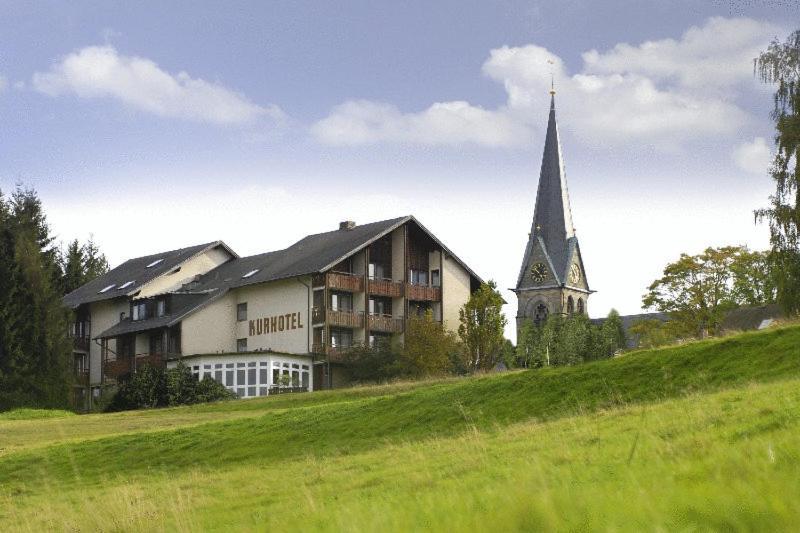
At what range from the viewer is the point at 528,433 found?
19250 mm

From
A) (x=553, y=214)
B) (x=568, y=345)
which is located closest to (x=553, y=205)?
(x=553, y=214)

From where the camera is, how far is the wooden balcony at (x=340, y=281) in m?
67.0

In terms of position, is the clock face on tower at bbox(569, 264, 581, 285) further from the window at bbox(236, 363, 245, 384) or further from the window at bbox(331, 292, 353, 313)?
the window at bbox(236, 363, 245, 384)

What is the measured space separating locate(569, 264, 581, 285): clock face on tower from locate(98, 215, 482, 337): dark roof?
4677cm

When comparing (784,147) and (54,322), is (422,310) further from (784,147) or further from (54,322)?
(784,147)

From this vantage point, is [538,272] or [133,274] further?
[538,272]

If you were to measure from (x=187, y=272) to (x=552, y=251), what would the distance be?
52.6 meters

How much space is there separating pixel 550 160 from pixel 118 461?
9428 centimetres

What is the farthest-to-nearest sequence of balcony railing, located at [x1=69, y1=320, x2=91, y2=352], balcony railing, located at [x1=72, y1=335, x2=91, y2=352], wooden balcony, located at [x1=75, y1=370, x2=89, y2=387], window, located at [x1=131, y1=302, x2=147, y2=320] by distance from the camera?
balcony railing, located at [x1=69, y1=320, x2=91, y2=352]
balcony railing, located at [x1=72, y1=335, x2=91, y2=352]
wooden balcony, located at [x1=75, y1=370, x2=89, y2=387]
window, located at [x1=131, y1=302, x2=147, y2=320]

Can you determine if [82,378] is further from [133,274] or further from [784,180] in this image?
[784,180]

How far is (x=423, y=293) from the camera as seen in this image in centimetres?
7194

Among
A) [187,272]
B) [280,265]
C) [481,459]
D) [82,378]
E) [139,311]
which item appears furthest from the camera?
[82,378]

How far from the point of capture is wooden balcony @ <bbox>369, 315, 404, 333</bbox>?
68.9 m

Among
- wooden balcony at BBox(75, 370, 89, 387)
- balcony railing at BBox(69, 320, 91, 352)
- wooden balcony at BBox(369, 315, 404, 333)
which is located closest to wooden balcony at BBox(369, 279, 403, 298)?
wooden balcony at BBox(369, 315, 404, 333)
